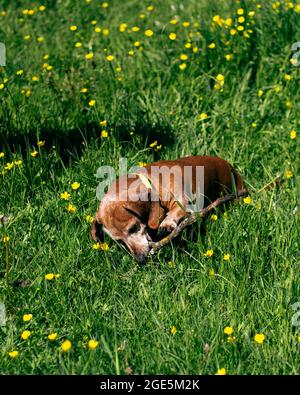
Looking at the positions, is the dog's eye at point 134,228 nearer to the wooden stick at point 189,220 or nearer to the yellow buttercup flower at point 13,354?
the wooden stick at point 189,220

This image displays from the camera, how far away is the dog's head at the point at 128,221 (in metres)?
3.87

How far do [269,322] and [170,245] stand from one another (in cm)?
78

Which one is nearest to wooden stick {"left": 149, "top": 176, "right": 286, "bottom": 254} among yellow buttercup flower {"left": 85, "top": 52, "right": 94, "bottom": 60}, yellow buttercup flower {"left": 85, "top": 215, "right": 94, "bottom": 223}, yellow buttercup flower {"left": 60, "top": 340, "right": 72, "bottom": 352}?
yellow buttercup flower {"left": 85, "top": 215, "right": 94, "bottom": 223}

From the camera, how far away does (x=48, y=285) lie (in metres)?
3.68

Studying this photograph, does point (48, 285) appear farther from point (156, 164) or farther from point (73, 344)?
point (156, 164)

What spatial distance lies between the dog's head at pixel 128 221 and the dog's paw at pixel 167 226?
0.08 m

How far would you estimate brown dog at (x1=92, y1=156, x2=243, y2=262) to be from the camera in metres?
3.88

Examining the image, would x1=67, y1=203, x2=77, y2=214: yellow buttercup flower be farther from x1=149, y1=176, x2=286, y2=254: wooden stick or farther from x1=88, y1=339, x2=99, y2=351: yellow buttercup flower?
x1=88, y1=339, x2=99, y2=351: yellow buttercup flower

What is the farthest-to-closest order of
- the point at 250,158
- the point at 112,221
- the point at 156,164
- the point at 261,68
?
the point at 261,68, the point at 250,158, the point at 156,164, the point at 112,221

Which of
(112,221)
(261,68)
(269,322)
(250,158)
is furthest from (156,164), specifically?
(261,68)

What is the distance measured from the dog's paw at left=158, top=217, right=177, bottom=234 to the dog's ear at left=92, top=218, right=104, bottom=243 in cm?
32

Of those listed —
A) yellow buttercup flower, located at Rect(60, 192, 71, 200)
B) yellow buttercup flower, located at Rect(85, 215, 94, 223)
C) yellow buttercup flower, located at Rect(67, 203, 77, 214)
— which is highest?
yellow buttercup flower, located at Rect(60, 192, 71, 200)

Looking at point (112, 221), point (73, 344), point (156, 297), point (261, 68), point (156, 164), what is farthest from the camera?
point (261, 68)

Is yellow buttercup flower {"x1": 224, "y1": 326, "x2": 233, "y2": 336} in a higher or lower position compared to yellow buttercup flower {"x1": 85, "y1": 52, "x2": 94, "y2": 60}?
lower
